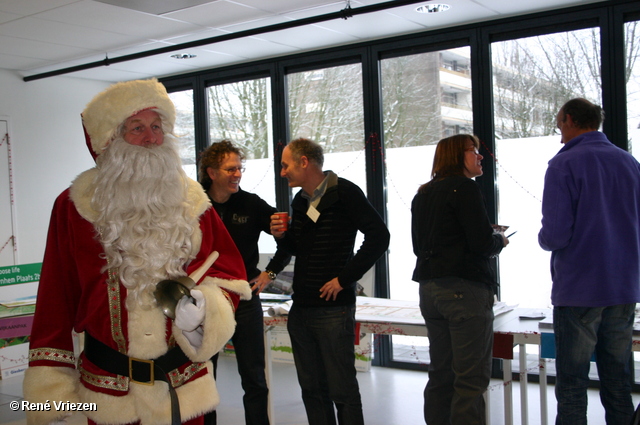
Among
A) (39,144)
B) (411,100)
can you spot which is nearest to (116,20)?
(39,144)

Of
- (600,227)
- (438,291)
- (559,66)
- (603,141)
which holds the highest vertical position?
(559,66)

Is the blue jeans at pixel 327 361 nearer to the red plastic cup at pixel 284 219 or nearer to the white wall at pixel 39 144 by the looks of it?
the red plastic cup at pixel 284 219

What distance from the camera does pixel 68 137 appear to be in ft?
20.1

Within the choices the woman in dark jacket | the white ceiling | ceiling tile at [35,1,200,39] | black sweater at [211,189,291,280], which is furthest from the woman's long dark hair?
ceiling tile at [35,1,200,39]

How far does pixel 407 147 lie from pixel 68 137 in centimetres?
350

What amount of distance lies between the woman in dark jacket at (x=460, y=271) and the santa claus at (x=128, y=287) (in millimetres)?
1077

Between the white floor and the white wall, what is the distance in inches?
57.3

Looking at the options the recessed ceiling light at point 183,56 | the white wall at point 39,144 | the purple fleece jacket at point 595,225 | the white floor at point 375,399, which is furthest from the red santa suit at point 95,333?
the white wall at point 39,144

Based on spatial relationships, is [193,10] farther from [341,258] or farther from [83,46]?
[341,258]

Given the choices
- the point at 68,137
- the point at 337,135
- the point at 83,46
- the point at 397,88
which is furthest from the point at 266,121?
the point at 68,137

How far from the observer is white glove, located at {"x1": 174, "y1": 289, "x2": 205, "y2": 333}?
1.64 meters

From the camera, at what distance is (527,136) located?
14.9 ft

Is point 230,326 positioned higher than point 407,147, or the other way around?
point 407,147

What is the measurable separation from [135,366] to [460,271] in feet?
4.74
